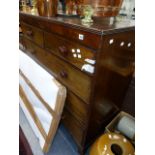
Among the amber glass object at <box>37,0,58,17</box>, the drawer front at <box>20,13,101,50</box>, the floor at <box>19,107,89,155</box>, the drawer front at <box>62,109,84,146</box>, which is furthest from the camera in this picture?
the floor at <box>19,107,89,155</box>

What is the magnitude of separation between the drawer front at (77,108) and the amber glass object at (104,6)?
0.60 m

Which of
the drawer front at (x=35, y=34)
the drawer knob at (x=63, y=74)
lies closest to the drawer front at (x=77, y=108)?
the drawer knob at (x=63, y=74)

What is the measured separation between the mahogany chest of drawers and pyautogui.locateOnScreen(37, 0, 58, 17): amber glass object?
0.06 m

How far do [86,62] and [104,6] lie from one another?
348 mm

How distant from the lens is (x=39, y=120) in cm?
141

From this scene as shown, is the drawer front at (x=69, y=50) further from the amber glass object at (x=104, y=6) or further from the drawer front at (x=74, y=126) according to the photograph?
the drawer front at (x=74, y=126)

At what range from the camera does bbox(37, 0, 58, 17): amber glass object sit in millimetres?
1064

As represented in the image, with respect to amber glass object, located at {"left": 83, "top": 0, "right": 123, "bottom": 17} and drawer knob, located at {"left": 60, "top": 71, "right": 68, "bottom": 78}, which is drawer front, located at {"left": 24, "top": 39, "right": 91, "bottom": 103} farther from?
amber glass object, located at {"left": 83, "top": 0, "right": 123, "bottom": 17}

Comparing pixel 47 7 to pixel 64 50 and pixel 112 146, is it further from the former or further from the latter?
pixel 112 146

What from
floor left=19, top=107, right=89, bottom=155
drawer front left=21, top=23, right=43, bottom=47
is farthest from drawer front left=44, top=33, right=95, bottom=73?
floor left=19, top=107, right=89, bottom=155

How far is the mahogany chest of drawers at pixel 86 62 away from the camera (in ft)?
2.68
